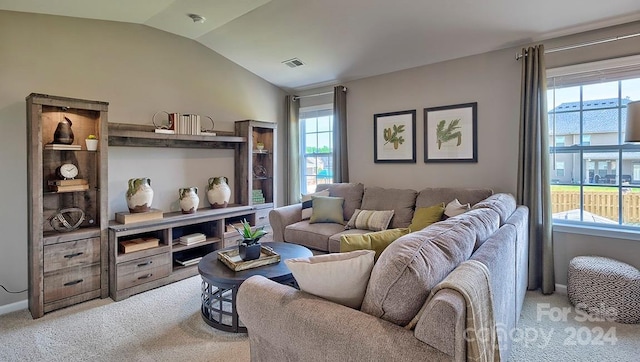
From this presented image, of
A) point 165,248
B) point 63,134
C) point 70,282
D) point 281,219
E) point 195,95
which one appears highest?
point 195,95

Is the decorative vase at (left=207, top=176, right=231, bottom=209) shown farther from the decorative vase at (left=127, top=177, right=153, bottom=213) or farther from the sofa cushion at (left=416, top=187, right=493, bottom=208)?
the sofa cushion at (left=416, top=187, right=493, bottom=208)

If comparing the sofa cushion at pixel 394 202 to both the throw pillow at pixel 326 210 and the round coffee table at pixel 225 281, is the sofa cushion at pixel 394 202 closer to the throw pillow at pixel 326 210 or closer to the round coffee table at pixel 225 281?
the throw pillow at pixel 326 210

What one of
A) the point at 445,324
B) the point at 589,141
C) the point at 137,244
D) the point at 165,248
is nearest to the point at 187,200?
the point at 165,248

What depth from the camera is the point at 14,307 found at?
2883 mm

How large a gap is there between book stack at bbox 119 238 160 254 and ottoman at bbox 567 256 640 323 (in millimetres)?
3926

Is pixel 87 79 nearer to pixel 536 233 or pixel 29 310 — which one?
pixel 29 310

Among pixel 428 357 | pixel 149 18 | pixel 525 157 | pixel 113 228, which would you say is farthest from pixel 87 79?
pixel 525 157

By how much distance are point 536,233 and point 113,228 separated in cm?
404

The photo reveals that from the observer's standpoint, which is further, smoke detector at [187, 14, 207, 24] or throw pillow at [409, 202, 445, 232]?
smoke detector at [187, 14, 207, 24]

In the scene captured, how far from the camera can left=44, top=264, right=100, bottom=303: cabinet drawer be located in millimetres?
2801

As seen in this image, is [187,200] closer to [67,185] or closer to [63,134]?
[67,185]

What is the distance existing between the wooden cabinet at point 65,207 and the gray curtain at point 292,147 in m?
2.65

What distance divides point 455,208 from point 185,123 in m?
3.11

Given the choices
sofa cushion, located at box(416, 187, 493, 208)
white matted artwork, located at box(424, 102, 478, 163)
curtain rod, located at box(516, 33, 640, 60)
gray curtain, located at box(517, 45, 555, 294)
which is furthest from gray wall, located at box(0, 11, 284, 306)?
curtain rod, located at box(516, 33, 640, 60)
